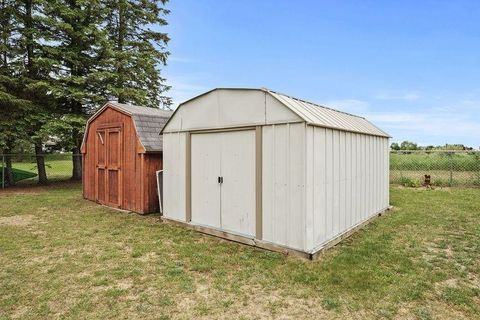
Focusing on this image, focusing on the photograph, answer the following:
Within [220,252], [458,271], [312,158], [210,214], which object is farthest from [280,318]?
[210,214]

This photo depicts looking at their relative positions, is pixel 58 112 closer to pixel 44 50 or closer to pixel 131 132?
pixel 44 50

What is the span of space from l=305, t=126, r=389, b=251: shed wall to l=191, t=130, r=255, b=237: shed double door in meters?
1.05

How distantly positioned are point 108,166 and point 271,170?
578 centimetres

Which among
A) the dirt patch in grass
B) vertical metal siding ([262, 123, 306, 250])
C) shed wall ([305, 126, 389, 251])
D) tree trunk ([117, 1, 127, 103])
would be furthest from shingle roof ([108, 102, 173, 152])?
tree trunk ([117, 1, 127, 103])

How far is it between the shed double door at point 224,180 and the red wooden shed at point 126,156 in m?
1.98

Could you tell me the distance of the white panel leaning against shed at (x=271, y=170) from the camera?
4422mm

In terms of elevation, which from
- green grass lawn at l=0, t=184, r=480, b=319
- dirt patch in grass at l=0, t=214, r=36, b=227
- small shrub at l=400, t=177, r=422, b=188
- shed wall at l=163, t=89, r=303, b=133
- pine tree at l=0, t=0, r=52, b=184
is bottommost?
green grass lawn at l=0, t=184, r=480, b=319

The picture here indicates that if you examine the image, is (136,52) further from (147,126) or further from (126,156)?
(126,156)

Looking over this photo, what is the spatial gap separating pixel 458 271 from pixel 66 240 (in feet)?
20.4

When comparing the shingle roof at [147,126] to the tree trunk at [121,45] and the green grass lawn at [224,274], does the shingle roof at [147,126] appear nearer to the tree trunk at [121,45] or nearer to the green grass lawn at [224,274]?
the green grass lawn at [224,274]

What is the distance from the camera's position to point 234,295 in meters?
3.28

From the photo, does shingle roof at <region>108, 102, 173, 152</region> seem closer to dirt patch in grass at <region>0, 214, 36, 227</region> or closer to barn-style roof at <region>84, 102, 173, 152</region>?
barn-style roof at <region>84, 102, 173, 152</region>

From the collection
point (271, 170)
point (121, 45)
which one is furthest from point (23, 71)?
point (271, 170)

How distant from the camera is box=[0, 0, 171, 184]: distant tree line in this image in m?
12.0
